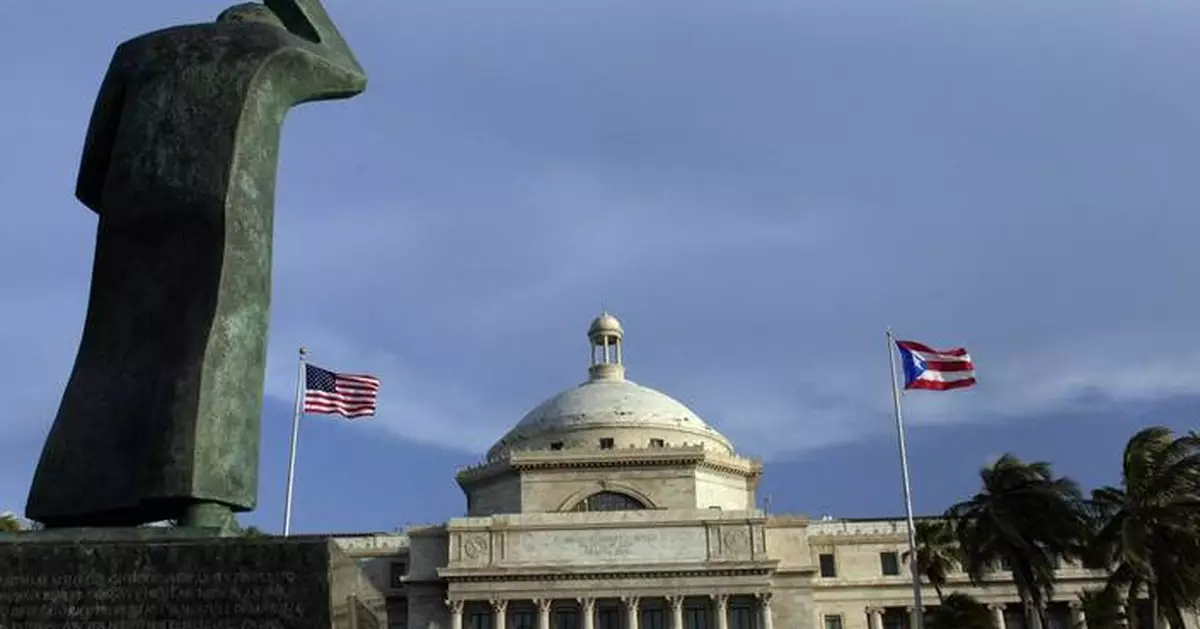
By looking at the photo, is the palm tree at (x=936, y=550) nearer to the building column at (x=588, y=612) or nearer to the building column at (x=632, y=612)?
the building column at (x=632, y=612)

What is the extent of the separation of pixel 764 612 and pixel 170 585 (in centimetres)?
5416

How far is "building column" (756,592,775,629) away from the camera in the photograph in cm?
5803

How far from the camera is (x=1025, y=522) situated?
1532 inches

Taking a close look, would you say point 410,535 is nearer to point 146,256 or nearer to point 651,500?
point 651,500

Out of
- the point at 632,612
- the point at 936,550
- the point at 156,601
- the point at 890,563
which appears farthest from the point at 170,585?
the point at 890,563

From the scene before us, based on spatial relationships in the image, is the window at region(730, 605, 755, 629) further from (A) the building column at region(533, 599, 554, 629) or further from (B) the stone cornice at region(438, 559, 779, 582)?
(A) the building column at region(533, 599, 554, 629)

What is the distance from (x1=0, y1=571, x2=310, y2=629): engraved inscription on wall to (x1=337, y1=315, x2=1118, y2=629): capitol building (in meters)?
52.9

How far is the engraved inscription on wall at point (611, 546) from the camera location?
194 feet

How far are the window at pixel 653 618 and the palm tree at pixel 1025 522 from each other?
71.0 ft

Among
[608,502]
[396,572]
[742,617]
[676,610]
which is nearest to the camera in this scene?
[676,610]

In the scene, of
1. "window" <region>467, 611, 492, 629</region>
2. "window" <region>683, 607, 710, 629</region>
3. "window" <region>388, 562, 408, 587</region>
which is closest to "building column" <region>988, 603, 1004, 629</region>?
"window" <region>683, 607, 710, 629</region>

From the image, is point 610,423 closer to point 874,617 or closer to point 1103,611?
point 874,617

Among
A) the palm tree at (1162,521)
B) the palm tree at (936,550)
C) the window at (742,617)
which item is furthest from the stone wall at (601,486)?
the palm tree at (1162,521)

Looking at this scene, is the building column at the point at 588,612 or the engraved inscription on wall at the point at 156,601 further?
the building column at the point at 588,612
